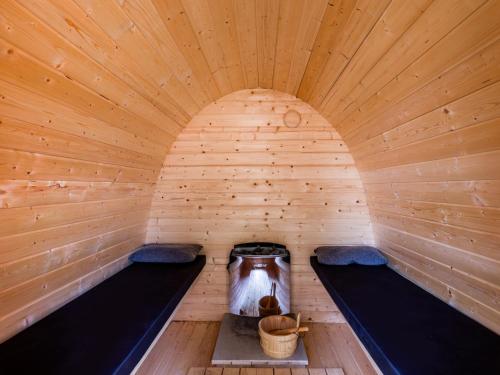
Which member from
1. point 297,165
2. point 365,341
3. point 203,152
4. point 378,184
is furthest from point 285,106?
Result: point 365,341

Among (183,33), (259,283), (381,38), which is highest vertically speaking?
(183,33)

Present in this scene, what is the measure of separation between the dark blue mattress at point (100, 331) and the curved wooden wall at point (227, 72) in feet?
0.45

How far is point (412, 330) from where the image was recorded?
4.45 feet

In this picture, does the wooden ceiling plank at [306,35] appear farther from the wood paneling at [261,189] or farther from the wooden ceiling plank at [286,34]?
the wood paneling at [261,189]

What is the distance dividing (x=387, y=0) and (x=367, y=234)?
221cm

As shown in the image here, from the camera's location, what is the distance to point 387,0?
39.8 inches

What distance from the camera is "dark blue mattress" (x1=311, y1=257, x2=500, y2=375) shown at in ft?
3.64

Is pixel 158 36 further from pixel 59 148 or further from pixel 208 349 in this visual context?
pixel 208 349

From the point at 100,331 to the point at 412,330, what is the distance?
5.43ft

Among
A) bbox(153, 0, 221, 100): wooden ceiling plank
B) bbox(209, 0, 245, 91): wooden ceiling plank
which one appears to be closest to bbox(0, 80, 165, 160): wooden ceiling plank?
bbox(153, 0, 221, 100): wooden ceiling plank

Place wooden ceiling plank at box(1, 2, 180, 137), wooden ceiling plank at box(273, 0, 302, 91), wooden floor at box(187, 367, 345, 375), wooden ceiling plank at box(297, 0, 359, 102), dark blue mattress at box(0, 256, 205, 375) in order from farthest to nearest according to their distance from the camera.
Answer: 1. wooden floor at box(187, 367, 345, 375)
2. wooden ceiling plank at box(273, 0, 302, 91)
3. wooden ceiling plank at box(297, 0, 359, 102)
4. dark blue mattress at box(0, 256, 205, 375)
5. wooden ceiling plank at box(1, 2, 180, 137)

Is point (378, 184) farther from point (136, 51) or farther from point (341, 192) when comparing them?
point (136, 51)

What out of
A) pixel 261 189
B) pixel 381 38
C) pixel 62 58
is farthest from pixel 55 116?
pixel 261 189

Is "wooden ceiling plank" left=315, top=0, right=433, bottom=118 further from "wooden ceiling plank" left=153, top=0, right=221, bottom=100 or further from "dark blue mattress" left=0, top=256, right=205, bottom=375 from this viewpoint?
"dark blue mattress" left=0, top=256, right=205, bottom=375
